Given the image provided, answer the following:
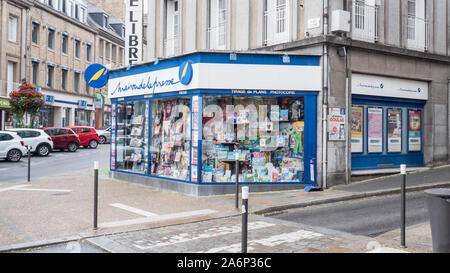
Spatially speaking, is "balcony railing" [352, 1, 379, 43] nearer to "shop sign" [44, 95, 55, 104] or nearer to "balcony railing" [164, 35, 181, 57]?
"balcony railing" [164, 35, 181, 57]

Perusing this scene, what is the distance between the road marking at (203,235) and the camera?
668 centimetres

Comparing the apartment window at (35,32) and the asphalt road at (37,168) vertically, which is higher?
the apartment window at (35,32)

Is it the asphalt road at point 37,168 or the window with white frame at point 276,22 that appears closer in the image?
the window with white frame at point 276,22

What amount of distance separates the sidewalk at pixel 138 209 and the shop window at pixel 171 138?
731 mm

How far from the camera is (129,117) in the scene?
14742mm

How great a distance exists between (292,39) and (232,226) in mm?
7090

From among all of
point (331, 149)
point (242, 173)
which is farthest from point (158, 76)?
point (331, 149)

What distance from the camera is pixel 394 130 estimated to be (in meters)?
14.4

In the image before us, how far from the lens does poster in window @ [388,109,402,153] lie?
1429cm

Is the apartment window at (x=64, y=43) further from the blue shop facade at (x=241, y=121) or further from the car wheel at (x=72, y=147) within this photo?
the blue shop facade at (x=241, y=121)

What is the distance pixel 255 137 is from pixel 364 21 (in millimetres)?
5051

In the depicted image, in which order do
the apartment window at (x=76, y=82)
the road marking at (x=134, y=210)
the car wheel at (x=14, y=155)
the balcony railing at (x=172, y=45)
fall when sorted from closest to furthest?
1. the road marking at (x=134, y=210)
2. the balcony railing at (x=172, y=45)
3. the car wheel at (x=14, y=155)
4. the apartment window at (x=76, y=82)

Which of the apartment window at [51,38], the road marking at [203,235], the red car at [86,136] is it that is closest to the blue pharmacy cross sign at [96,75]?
the road marking at [203,235]

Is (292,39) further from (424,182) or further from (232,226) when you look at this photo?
(232,226)
